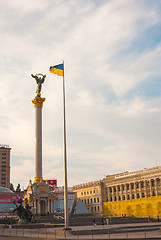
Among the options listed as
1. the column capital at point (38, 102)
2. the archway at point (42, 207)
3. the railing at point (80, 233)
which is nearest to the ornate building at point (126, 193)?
the archway at point (42, 207)

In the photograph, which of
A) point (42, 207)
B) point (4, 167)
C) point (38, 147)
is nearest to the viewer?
point (42, 207)

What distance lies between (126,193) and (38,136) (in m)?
53.8

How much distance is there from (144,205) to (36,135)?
4623 centimetres

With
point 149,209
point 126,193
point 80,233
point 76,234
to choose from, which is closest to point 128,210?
point 149,209

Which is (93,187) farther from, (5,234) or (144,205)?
(5,234)

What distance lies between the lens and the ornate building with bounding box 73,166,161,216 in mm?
99500

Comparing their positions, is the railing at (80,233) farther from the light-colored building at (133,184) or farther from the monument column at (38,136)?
the light-colored building at (133,184)

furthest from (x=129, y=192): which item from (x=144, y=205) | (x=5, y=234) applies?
(x=5, y=234)

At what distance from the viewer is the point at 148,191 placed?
4318 inches

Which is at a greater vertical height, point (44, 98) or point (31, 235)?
point (44, 98)

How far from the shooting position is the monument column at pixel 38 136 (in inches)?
3073

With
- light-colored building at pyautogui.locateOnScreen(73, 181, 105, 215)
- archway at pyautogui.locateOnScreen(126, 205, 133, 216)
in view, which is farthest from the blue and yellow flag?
light-colored building at pyautogui.locateOnScreen(73, 181, 105, 215)

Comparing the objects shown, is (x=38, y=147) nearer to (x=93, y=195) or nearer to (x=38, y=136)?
(x=38, y=136)

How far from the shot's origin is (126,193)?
116875 mm
